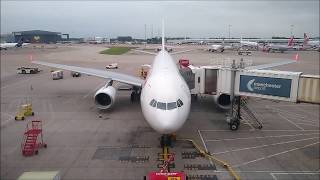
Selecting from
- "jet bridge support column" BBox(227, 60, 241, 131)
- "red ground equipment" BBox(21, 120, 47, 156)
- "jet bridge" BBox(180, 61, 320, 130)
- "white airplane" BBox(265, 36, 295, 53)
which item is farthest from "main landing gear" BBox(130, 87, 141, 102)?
"white airplane" BBox(265, 36, 295, 53)

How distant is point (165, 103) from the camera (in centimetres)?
1628

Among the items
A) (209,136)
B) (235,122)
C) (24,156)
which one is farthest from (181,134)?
(24,156)

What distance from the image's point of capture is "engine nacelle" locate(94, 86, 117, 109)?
2723 centimetres

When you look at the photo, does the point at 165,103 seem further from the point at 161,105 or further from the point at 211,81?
the point at 211,81

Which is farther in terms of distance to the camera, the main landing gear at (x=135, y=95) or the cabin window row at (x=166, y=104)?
the main landing gear at (x=135, y=95)

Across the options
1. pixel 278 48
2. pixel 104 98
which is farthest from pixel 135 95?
pixel 278 48

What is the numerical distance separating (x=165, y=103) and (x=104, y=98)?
12.4 m

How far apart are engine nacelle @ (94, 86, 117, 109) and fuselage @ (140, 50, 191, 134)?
8772 millimetres

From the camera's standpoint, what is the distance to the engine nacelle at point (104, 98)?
27.2 metres

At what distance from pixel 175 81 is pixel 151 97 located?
203cm

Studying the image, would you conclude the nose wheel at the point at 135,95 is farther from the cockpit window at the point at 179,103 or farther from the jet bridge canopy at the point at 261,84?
the cockpit window at the point at 179,103

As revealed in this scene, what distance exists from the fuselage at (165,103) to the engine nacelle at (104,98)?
8.77 m

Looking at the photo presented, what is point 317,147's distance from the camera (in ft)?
64.7

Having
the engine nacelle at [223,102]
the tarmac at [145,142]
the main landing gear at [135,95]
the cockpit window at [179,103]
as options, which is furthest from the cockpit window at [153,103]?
the main landing gear at [135,95]
